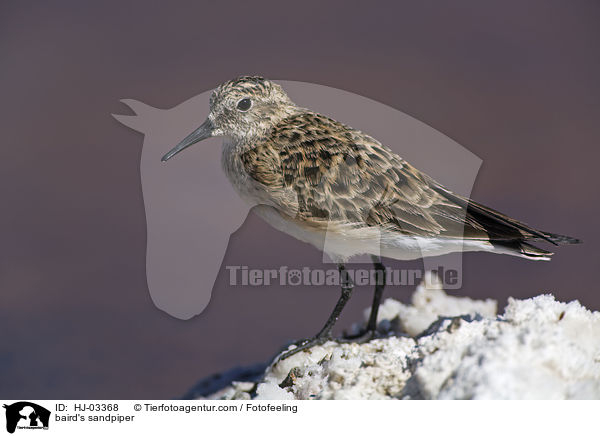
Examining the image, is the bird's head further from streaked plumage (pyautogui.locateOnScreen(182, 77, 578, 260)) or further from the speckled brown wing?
the speckled brown wing

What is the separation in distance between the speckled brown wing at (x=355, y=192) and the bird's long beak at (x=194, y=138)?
31cm

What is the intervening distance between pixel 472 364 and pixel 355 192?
1.23 meters

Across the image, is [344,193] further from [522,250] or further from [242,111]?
[522,250]

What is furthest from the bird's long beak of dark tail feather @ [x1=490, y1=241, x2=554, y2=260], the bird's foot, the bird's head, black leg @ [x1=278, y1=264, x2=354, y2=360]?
dark tail feather @ [x1=490, y1=241, x2=554, y2=260]

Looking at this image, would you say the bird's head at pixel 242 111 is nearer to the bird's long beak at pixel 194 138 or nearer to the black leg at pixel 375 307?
the bird's long beak at pixel 194 138

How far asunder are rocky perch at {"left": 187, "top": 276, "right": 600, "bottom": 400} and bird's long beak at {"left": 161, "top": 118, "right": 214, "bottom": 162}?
136 cm

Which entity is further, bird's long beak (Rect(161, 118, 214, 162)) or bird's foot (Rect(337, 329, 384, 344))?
bird's foot (Rect(337, 329, 384, 344))

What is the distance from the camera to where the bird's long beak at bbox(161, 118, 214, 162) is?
3373 millimetres

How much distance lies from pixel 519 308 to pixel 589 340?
0.30 meters

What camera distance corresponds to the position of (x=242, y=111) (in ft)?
10.8

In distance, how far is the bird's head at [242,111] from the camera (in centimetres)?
329

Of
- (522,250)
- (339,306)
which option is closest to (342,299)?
(339,306)
